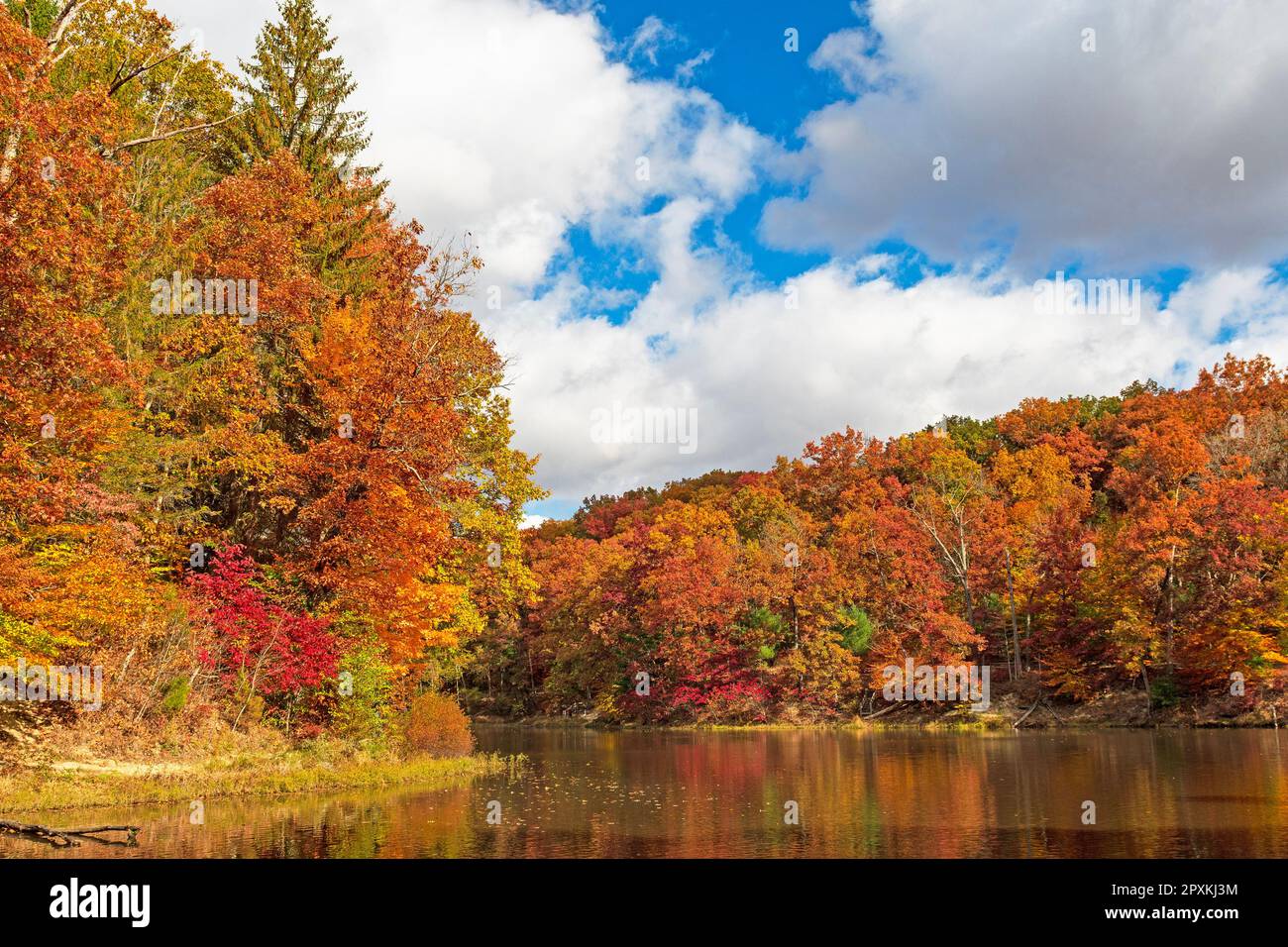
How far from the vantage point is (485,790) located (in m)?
25.9

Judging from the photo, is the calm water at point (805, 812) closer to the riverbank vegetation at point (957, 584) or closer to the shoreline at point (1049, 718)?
the shoreline at point (1049, 718)

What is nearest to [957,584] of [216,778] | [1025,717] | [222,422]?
[1025,717]

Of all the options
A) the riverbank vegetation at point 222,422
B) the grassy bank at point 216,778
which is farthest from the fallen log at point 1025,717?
the grassy bank at point 216,778

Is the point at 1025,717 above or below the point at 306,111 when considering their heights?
below

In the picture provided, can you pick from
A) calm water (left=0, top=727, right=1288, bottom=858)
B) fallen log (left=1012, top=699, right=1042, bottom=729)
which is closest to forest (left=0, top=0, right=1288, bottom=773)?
fallen log (left=1012, top=699, right=1042, bottom=729)

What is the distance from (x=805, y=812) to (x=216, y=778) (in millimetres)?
14445

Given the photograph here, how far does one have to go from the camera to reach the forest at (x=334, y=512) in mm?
20359

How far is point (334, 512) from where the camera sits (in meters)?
28.5

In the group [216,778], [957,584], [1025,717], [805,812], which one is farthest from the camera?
[957,584]

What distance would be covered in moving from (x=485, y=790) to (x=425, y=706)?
7818 millimetres

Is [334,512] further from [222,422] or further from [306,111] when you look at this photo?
[306,111]

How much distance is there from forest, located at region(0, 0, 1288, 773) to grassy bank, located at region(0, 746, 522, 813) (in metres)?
1.23

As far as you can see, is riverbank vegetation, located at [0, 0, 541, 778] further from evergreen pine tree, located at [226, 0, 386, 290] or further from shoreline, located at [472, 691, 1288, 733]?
shoreline, located at [472, 691, 1288, 733]
